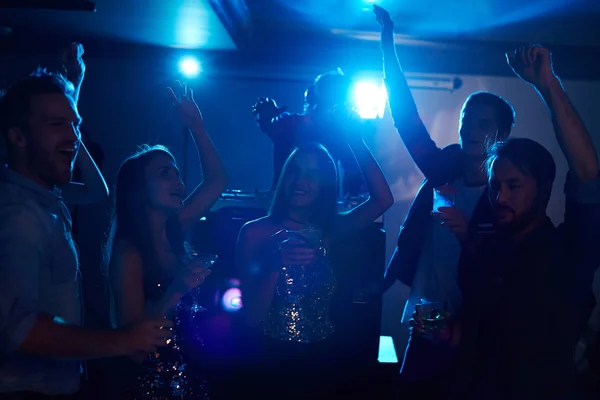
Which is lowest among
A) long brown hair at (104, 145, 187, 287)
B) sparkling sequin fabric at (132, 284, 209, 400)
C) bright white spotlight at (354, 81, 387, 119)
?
sparkling sequin fabric at (132, 284, 209, 400)

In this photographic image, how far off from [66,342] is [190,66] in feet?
11.8

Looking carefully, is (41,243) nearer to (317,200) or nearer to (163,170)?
(163,170)

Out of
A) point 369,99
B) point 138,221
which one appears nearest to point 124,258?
point 138,221

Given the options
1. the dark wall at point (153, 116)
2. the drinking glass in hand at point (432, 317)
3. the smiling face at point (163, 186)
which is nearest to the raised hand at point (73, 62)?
the smiling face at point (163, 186)

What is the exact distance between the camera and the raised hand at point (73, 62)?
204 centimetres

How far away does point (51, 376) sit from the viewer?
53.4 inches

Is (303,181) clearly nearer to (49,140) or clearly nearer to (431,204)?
(431,204)

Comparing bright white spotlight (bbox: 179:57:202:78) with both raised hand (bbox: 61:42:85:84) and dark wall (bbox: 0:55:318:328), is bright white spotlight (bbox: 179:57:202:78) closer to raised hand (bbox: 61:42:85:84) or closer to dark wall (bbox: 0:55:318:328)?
dark wall (bbox: 0:55:318:328)

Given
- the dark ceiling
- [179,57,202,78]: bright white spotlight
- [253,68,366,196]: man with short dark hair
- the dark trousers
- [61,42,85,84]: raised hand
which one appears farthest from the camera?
[179,57,202,78]: bright white spotlight

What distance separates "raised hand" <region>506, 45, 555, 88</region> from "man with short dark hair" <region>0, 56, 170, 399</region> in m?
1.36

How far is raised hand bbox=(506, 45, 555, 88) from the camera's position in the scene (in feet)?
4.77

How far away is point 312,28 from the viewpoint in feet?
13.4

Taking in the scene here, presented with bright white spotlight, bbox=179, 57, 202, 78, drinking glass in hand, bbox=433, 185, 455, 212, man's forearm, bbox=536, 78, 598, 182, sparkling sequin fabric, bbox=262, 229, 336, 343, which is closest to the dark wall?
bright white spotlight, bbox=179, 57, 202, 78

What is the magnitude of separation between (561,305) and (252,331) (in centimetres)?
111
